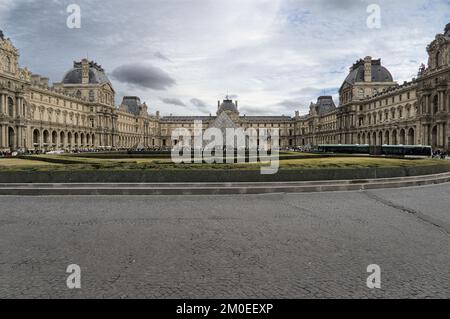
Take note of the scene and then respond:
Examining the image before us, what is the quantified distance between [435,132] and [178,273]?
2463 inches

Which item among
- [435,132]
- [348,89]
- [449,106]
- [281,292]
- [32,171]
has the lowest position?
[281,292]

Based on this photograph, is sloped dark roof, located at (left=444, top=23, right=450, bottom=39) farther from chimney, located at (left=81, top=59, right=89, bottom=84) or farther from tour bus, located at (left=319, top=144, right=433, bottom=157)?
chimney, located at (left=81, top=59, right=89, bottom=84)

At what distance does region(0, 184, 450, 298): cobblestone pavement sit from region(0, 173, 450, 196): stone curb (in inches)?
95.1

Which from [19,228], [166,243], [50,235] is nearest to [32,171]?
Result: [19,228]

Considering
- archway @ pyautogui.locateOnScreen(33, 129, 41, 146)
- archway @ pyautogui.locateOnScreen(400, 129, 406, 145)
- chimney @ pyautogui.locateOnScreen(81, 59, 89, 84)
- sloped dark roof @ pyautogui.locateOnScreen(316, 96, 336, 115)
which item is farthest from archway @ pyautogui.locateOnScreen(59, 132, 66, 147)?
sloped dark roof @ pyautogui.locateOnScreen(316, 96, 336, 115)

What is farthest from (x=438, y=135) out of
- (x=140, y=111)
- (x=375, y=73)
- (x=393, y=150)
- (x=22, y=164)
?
(x=140, y=111)

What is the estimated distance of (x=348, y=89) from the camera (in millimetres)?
88000

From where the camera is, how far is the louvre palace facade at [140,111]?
176 ft

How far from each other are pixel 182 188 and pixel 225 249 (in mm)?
7618

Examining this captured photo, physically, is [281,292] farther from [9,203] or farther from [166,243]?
[9,203]

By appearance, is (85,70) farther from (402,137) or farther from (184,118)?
(402,137)

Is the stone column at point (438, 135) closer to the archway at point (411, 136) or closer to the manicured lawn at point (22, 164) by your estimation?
the archway at point (411, 136)

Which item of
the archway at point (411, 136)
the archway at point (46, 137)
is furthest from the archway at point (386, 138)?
the archway at point (46, 137)

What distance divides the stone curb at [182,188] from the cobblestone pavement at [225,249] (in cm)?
242
